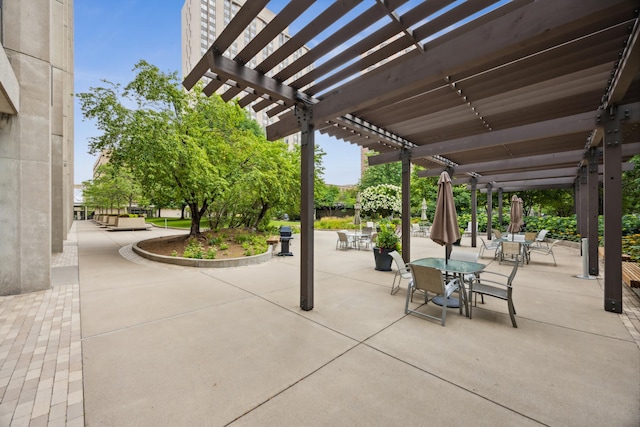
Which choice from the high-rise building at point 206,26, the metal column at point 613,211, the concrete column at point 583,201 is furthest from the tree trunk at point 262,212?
the high-rise building at point 206,26

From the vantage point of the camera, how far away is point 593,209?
6289mm

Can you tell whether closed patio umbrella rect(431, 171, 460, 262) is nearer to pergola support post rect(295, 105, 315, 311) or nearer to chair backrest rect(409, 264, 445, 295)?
chair backrest rect(409, 264, 445, 295)

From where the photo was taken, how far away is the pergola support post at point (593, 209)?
635 cm

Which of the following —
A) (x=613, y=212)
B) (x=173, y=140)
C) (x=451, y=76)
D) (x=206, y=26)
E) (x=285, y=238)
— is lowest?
(x=285, y=238)

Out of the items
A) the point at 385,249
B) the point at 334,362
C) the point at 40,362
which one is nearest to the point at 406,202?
the point at 385,249

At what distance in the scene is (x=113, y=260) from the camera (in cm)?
841

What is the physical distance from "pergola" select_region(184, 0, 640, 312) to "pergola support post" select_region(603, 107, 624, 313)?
2 cm

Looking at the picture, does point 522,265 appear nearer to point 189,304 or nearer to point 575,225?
point 575,225

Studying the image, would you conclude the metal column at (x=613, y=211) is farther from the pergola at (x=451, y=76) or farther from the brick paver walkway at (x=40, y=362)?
the brick paver walkway at (x=40, y=362)

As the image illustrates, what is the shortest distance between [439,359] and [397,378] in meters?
0.65

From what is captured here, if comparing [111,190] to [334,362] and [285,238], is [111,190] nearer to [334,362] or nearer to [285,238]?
[285,238]

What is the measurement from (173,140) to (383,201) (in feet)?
65.8

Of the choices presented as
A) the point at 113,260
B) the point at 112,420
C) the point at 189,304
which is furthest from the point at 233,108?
the point at 112,420

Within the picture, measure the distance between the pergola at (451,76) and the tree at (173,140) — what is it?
4.55 metres
